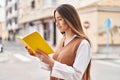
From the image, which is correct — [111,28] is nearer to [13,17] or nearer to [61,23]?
[61,23]

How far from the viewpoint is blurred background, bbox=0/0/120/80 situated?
34.6 feet

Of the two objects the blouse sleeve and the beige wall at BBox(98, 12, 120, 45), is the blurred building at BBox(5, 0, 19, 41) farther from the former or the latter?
the blouse sleeve

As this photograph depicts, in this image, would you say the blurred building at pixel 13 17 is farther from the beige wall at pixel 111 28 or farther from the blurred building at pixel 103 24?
the beige wall at pixel 111 28

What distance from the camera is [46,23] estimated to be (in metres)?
36.9

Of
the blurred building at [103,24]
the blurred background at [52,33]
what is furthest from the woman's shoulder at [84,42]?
the blurred building at [103,24]

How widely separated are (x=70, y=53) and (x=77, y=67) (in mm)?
126

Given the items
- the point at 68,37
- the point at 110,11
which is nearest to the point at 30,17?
the point at 110,11

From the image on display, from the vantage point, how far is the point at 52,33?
33938mm

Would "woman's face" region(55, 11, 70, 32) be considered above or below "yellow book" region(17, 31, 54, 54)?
above

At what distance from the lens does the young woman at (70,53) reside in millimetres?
2381

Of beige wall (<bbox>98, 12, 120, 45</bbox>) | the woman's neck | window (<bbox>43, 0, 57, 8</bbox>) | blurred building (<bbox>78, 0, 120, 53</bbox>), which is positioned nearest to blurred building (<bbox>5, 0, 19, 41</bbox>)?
window (<bbox>43, 0, 57, 8</bbox>)

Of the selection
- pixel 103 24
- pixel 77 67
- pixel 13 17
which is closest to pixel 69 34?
pixel 77 67

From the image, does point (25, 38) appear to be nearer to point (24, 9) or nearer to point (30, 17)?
point (30, 17)

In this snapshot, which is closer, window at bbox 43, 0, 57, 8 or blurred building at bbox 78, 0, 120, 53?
blurred building at bbox 78, 0, 120, 53
